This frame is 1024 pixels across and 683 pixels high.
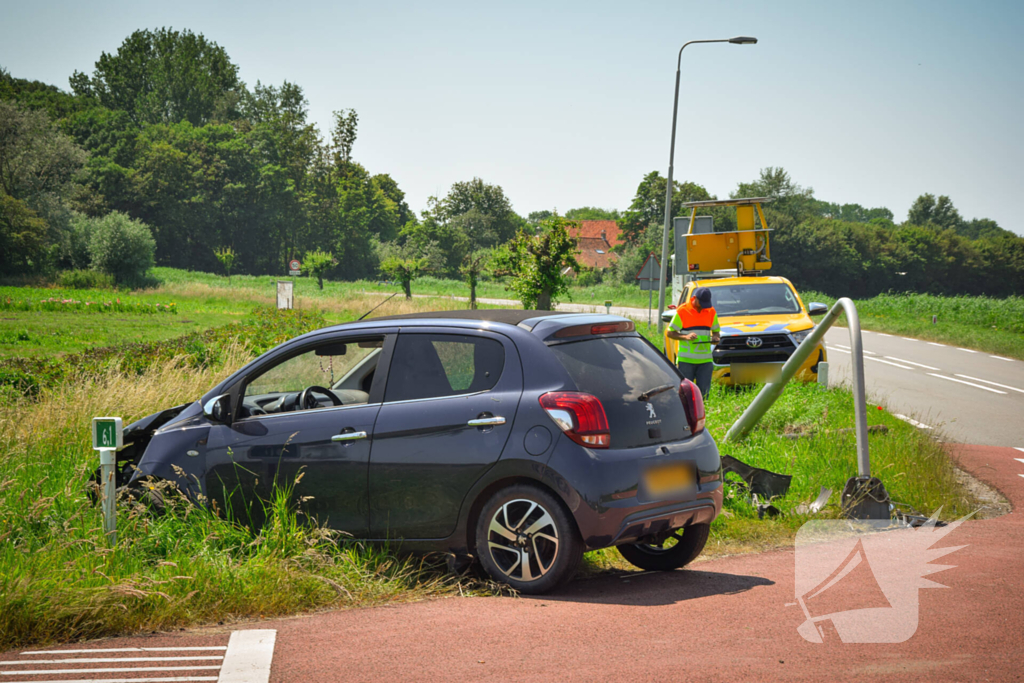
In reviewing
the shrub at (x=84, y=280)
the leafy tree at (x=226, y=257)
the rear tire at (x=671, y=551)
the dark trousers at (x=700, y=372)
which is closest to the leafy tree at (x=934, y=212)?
the leafy tree at (x=226, y=257)

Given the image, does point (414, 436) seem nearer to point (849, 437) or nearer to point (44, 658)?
point (44, 658)

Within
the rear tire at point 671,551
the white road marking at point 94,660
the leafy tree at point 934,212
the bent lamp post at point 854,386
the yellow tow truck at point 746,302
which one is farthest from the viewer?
the leafy tree at point 934,212

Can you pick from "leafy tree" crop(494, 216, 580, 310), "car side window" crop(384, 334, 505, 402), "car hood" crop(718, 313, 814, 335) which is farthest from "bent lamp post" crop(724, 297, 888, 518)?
"leafy tree" crop(494, 216, 580, 310)

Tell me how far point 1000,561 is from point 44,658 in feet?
18.8

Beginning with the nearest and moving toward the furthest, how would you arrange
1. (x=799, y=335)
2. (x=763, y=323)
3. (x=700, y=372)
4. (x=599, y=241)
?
(x=700, y=372) < (x=799, y=335) < (x=763, y=323) < (x=599, y=241)

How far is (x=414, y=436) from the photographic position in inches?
196

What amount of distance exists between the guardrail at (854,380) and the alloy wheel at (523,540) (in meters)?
3.25

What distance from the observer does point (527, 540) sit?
4.74m

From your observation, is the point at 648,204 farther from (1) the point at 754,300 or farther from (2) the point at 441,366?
(2) the point at 441,366

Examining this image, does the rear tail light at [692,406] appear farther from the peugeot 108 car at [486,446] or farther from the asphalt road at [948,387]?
the asphalt road at [948,387]

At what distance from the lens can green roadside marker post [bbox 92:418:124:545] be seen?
5.07 meters

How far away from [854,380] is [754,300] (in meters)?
8.29

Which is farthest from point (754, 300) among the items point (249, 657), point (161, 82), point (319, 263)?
point (161, 82)

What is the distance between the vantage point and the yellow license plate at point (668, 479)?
186 inches
